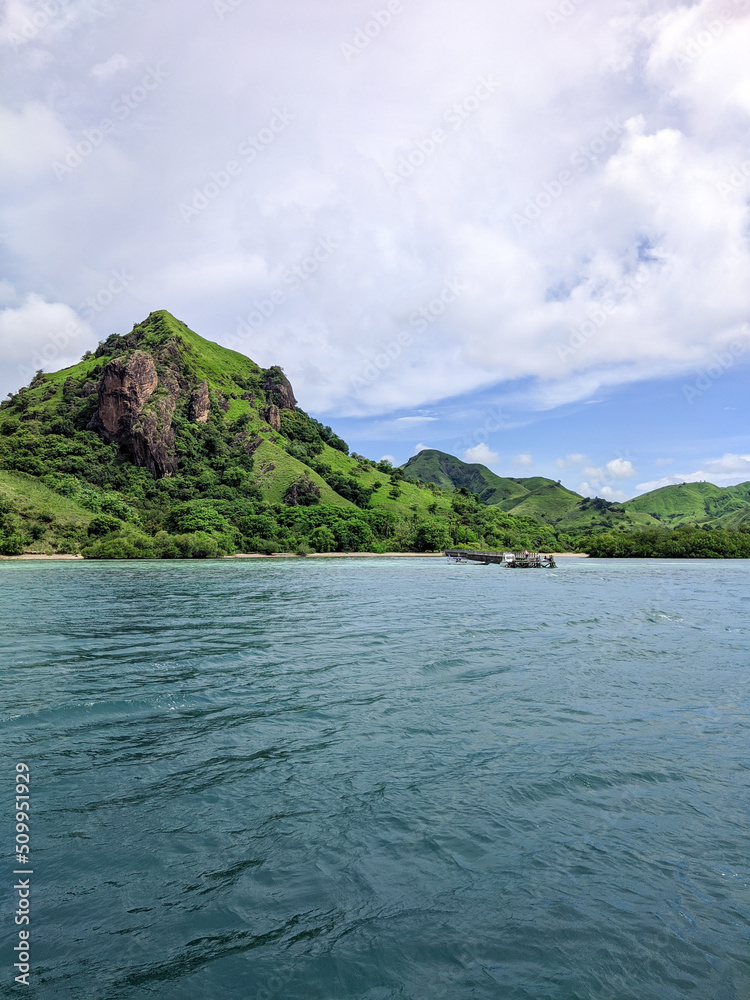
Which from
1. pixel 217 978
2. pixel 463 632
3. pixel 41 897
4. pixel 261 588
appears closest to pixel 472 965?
pixel 217 978

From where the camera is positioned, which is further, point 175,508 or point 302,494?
point 302,494

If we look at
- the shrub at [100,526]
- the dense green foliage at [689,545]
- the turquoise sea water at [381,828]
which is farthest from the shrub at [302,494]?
the turquoise sea water at [381,828]

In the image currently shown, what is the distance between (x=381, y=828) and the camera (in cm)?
831

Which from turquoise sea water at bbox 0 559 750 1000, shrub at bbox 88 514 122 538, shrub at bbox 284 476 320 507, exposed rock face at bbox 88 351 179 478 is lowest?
turquoise sea water at bbox 0 559 750 1000

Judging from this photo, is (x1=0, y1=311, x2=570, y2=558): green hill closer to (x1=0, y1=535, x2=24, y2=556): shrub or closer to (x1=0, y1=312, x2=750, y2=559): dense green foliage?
(x1=0, y1=312, x2=750, y2=559): dense green foliage

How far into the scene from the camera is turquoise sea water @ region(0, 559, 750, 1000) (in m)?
5.62

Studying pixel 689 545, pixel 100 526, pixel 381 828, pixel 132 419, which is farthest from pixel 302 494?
pixel 381 828

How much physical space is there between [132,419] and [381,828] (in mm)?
192407

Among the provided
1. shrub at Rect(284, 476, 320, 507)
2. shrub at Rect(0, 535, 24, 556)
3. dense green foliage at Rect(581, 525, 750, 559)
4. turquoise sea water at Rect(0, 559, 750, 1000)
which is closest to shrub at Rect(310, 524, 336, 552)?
shrub at Rect(284, 476, 320, 507)

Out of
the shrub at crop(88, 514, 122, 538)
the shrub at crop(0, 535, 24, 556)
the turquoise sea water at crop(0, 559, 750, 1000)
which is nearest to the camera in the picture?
the turquoise sea water at crop(0, 559, 750, 1000)

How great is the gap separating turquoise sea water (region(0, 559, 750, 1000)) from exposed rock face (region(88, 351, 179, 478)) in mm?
170639

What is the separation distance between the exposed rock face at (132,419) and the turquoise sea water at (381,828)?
171m

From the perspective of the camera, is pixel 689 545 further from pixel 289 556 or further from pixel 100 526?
pixel 100 526

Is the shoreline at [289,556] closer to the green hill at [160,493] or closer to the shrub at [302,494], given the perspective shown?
the green hill at [160,493]
